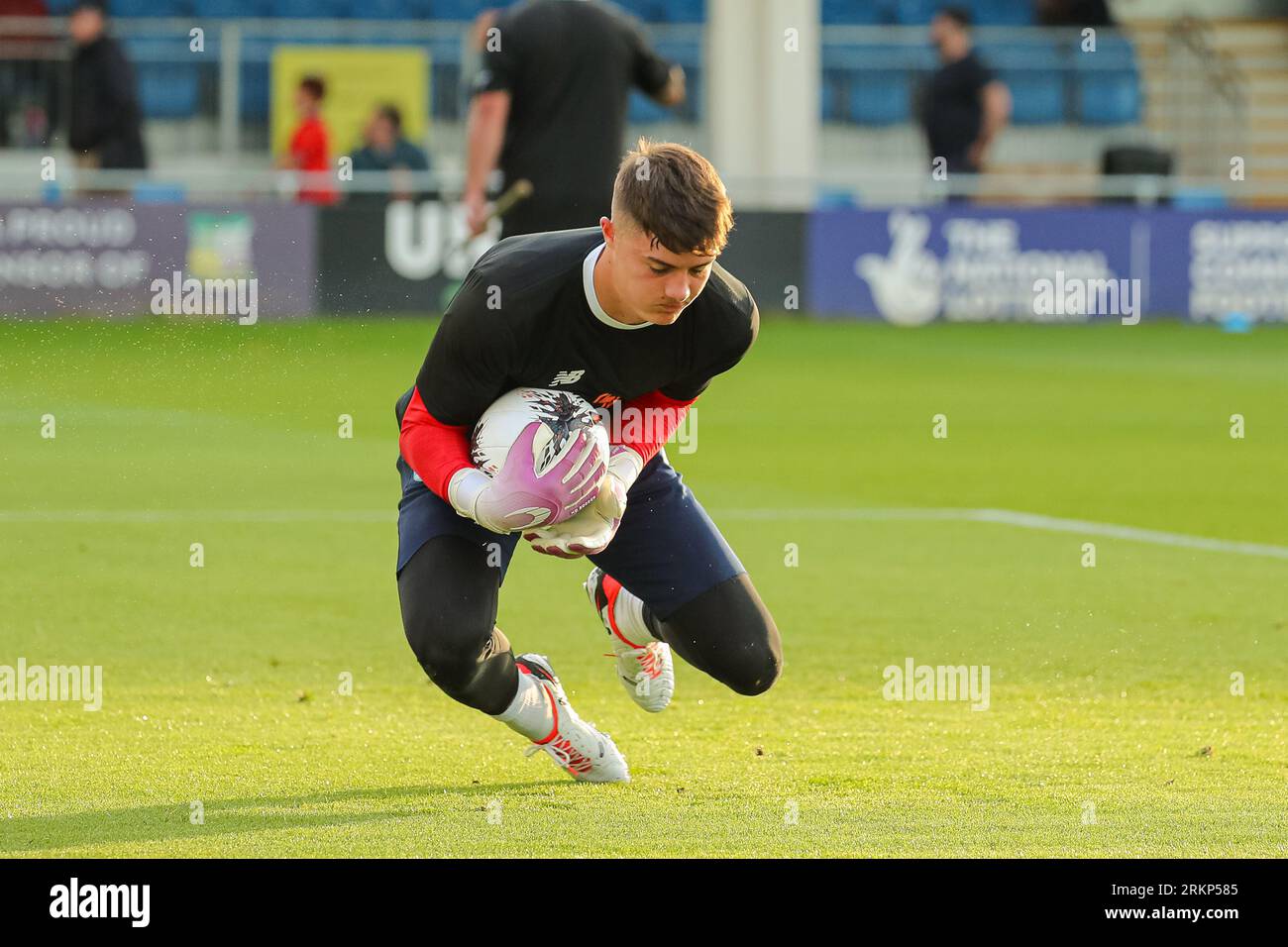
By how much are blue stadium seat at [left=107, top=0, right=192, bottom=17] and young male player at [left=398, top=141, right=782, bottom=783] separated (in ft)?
73.8

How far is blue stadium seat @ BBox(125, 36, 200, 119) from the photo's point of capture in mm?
24828

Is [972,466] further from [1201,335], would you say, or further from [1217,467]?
[1201,335]

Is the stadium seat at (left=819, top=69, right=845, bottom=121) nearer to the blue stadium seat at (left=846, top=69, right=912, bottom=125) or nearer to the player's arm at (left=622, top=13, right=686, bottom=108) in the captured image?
the blue stadium seat at (left=846, top=69, right=912, bottom=125)

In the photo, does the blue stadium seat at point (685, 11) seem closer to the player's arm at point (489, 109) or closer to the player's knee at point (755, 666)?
the player's arm at point (489, 109)

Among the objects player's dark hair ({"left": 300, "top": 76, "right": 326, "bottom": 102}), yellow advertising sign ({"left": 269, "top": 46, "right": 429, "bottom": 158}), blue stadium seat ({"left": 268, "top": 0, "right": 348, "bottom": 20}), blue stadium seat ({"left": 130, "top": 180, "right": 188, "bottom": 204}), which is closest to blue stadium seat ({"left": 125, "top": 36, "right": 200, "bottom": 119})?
yellow advertising sign ({"left": 269, "top": 46, "right": 429, "bottom": 158})

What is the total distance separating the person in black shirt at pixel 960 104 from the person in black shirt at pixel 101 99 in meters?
8.16

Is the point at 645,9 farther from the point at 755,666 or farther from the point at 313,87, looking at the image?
the point at 755,666

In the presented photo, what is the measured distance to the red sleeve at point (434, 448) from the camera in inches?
220

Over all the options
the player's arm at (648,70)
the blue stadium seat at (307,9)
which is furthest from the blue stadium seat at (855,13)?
the player's arm at (648,70)

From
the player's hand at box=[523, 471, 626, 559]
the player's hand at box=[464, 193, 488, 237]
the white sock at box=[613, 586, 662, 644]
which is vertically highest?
the player's hand at box=[464, 193, 488, 237]

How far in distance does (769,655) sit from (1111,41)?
23093mm

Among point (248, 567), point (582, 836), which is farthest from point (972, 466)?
point (582, 836)

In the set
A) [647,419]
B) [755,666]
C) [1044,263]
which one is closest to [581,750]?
[755,666]

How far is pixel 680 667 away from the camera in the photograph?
24.4ft
